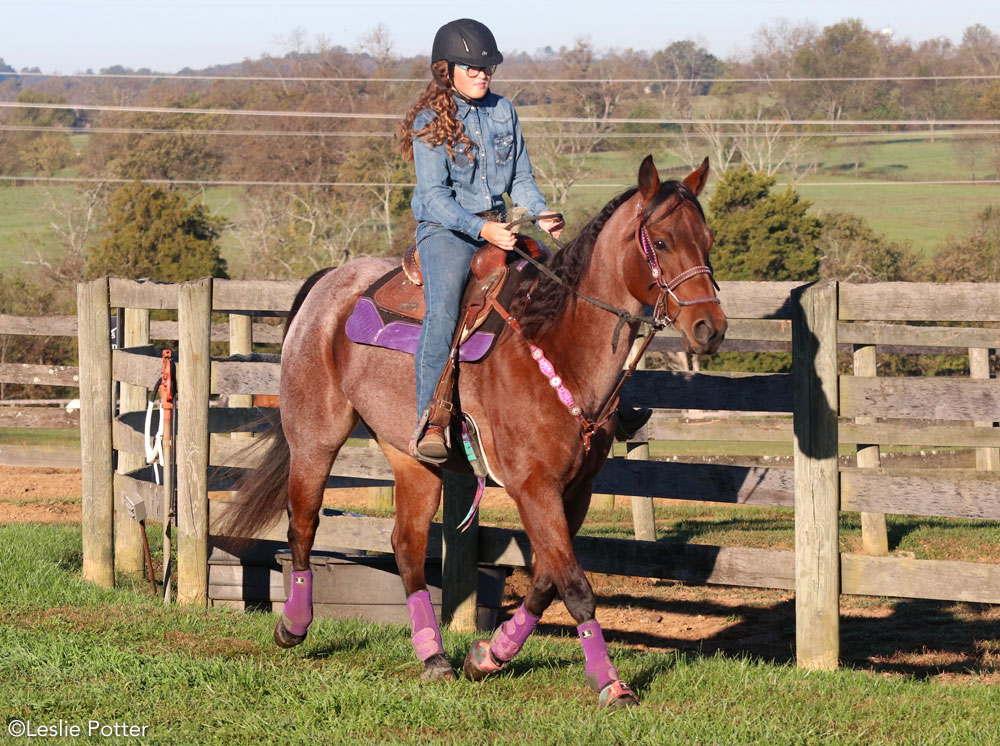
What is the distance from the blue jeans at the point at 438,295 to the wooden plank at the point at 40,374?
10.9 metres

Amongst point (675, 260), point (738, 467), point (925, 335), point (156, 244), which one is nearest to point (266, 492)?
point (738, 467)

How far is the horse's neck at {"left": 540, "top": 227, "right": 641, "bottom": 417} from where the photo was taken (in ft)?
16.4

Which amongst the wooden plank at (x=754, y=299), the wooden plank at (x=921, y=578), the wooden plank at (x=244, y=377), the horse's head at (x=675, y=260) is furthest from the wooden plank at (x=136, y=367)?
the wooden plank at (x=921, y=578)

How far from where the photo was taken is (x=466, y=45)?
5.54 meters

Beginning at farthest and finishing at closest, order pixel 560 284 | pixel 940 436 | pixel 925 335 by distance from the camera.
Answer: pixel 940 436, pixel 925 335, pixel 560 284

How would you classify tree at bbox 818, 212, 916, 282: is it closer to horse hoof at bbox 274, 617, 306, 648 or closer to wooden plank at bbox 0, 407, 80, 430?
wooden plank at bbox 0, 407, 80, 430

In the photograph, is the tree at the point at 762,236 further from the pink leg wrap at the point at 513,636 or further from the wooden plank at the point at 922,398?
the pink leg wrap at the point at 513,636

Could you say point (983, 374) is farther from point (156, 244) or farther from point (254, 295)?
point (156, 244)

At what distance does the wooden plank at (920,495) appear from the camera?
560 centimetres

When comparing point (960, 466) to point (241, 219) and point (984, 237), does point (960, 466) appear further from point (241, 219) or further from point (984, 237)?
point (241, 219)

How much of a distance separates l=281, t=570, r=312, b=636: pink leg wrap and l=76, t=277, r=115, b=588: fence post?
2602 millimetres

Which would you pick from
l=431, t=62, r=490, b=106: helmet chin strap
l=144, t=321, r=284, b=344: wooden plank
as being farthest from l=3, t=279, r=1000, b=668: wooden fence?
l=144, t=321, r=284, b=344: wooden plank

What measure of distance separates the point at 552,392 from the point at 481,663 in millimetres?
1318

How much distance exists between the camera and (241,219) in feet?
172
